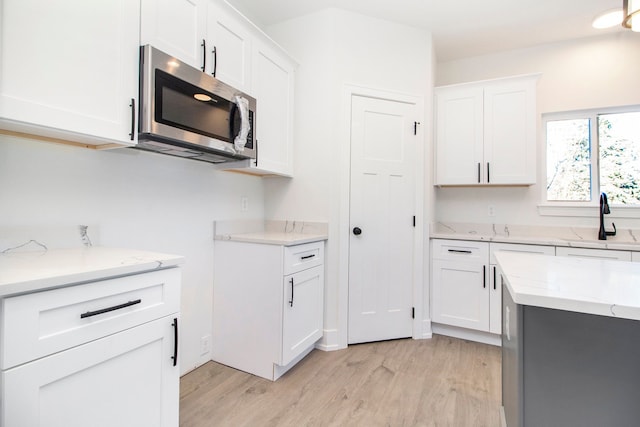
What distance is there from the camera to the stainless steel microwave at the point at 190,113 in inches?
53.9

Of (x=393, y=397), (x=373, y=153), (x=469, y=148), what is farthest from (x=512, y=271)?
(x=469, y=148)

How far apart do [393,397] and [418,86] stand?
2521 mm

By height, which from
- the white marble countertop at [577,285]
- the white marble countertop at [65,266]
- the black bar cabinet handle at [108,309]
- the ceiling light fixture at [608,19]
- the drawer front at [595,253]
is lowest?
the black bar cabinet handle at [108,309]

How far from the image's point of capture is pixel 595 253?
229cm

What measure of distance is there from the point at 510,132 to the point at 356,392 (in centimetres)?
257

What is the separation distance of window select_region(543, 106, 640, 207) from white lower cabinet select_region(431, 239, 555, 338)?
1027 millimetres

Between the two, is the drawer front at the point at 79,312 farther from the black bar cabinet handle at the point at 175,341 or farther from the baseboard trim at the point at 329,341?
the baseboard trim at the point at 329,341

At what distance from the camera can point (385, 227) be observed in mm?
2686

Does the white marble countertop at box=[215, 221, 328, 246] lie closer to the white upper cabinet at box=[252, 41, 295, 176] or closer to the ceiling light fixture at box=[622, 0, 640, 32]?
the white upper cabinet at box=[252, 41, 295, 176]

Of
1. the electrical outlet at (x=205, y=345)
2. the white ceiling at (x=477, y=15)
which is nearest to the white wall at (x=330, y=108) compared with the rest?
the white ceiling at (x=477, y=15)

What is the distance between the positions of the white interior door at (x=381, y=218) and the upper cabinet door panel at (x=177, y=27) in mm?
1320

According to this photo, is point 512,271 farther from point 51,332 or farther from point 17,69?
point 17,69

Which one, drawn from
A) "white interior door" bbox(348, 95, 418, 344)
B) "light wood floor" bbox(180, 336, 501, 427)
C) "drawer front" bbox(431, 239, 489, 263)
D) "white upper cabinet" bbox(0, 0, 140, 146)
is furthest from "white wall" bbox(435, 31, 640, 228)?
"white upper cabinet" bbox(0, 0, 140, 146)

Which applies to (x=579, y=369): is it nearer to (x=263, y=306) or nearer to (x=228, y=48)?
(x=263, y=306)
